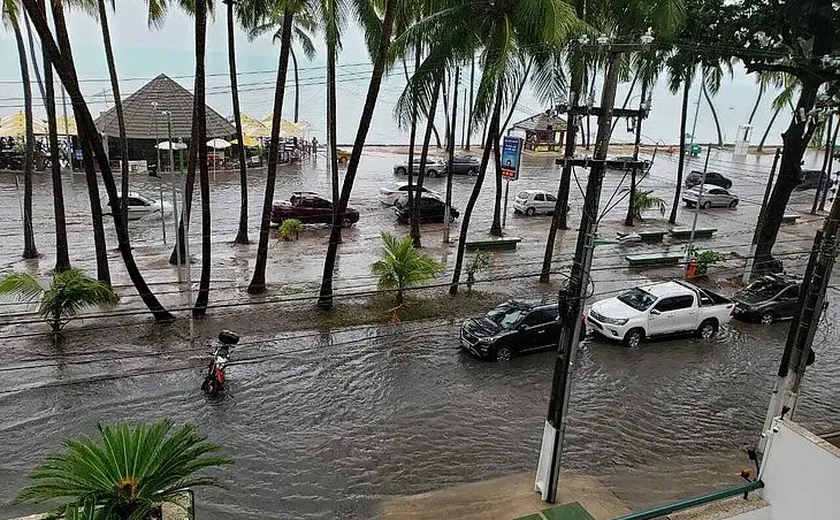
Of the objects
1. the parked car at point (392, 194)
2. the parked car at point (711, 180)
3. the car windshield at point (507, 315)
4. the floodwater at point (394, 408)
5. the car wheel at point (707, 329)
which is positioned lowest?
the floodwater at point (394, 408)

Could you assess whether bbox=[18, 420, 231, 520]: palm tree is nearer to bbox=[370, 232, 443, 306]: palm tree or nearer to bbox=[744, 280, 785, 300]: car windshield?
bbox=[370, 232, 443, 306]: palm tree

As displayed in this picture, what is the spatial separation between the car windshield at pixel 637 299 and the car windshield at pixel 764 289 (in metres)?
4.01

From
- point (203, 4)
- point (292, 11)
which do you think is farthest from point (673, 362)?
point (203, 4)

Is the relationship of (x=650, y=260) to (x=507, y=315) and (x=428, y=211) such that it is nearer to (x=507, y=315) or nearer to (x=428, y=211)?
(x=507, y=315)

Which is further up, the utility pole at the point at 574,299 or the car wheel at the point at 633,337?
the utility pole at the point at 574,299

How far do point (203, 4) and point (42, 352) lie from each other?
26.3ft

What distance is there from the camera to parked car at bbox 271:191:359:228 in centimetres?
2452

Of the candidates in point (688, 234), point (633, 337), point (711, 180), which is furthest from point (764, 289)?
point (711, 180)

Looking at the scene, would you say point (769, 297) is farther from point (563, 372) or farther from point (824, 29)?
point (563, 372)

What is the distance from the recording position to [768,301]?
1719cm

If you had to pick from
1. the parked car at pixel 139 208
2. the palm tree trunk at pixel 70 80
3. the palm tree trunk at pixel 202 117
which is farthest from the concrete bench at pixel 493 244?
the parked car at pixel 139 208

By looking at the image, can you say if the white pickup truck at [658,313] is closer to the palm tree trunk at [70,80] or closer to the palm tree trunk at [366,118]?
the palm tree trunk at [366,118]

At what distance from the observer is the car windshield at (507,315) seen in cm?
1430

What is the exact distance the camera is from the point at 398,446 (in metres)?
10.8
